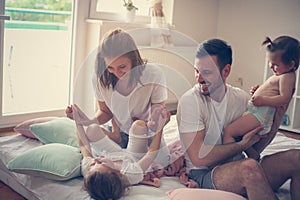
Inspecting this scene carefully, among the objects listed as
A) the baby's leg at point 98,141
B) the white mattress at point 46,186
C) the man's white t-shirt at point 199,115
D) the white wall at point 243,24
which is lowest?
the white mattress at point 46,186

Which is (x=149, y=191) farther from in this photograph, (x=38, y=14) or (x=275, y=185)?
(x=38, y=14)

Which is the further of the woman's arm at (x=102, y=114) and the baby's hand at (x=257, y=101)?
the woman's arm at (x=102, y=114)

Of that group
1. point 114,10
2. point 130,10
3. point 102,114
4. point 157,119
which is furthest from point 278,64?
point 114,10

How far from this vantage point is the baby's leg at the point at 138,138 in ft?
5.67

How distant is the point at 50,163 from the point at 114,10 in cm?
227

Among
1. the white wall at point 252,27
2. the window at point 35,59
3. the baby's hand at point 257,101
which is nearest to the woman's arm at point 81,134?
the baby's hand at point 257,101

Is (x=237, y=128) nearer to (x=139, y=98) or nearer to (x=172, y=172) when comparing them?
(x=172, y=172)

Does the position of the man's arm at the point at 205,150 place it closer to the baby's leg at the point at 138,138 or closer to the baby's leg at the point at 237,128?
the baby's leg at the point at 237,128

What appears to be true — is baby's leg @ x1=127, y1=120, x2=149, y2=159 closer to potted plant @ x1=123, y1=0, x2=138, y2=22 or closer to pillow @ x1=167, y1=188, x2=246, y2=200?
pillow @ x1=167, y1=188, x2=246, y2=200

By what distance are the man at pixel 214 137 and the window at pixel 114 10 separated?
201 centimetres

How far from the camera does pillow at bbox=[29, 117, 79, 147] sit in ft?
6.78

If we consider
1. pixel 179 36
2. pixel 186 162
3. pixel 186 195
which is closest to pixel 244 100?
pixel 186 162

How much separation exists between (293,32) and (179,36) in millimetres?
1146

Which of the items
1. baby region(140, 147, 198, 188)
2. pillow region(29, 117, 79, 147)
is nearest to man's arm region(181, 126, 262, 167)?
baby region(140, 147, 198, 188)
